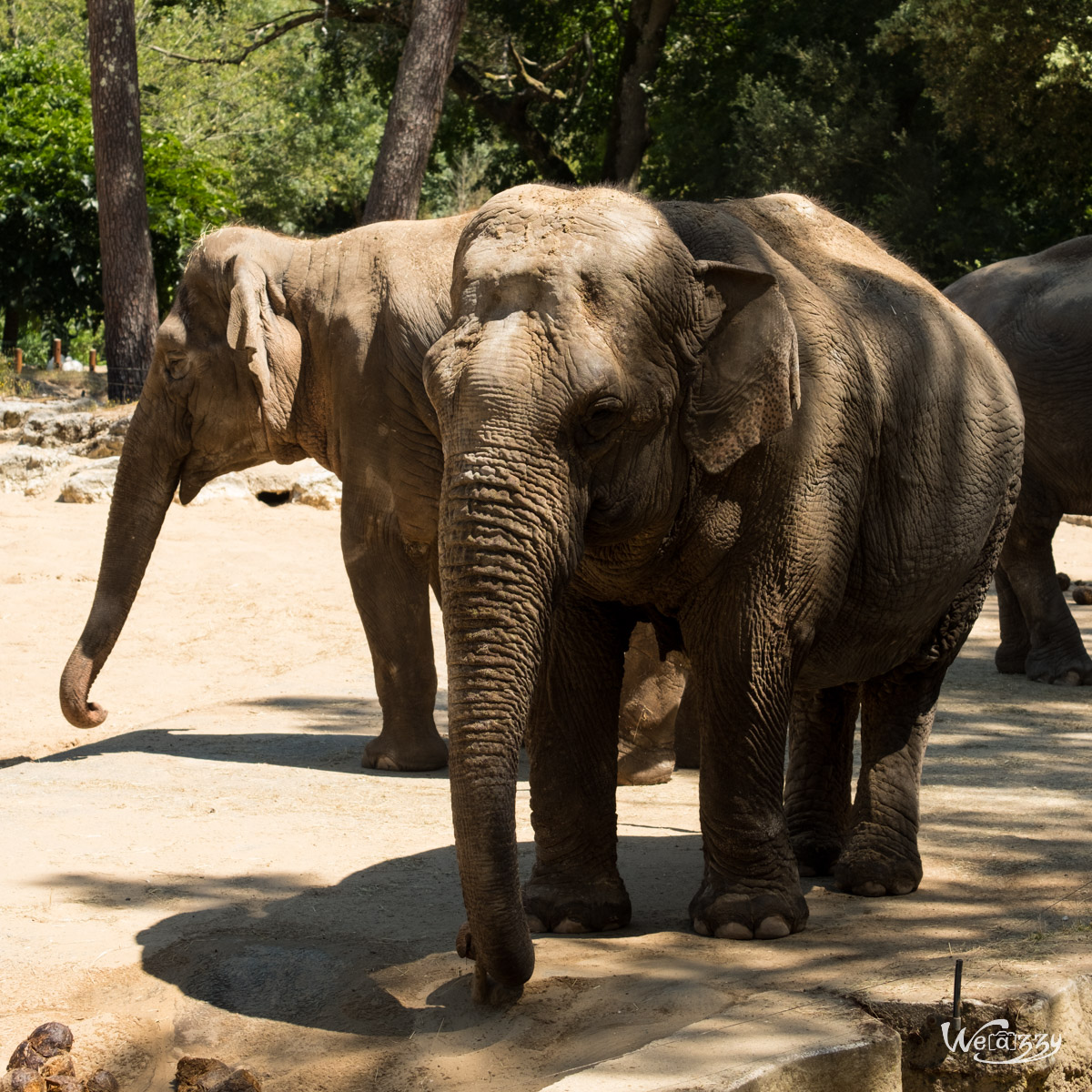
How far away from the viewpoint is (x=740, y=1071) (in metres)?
3.08

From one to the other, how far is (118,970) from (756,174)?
2151 cm

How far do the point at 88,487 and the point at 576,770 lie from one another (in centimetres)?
1060

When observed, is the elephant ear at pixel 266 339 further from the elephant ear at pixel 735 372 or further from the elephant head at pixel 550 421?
the elephant ear at pixel 735 372

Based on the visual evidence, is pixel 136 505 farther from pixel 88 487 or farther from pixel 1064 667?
pixel 88 487

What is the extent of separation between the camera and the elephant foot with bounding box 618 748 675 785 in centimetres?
699

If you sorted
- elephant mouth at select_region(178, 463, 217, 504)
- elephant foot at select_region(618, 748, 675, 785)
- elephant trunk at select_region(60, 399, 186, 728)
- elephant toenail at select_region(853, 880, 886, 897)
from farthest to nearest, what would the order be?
1. elephant mouth at select_region(178, 463, 217, 504)
2. elephant trunk at select_region(60, 399, 186, 728)
3. elephant foot at select_region(618, 748, 675, 785)
4. elephant toenail at select_region(853, 880, 886, 897)

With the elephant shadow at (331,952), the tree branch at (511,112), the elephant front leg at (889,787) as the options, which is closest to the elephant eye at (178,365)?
the elephant shadow at (331,952)

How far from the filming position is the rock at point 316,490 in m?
14.5

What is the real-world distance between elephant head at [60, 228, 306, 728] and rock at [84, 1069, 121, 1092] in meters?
3.77

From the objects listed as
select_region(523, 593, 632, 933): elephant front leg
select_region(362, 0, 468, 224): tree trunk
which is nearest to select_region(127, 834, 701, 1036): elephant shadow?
select_region(523, 593, 632, 933): elephant front leg

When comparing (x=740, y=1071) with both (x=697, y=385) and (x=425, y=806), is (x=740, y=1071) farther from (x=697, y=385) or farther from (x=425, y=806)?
(x=425, y=806)

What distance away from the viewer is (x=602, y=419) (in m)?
3.72

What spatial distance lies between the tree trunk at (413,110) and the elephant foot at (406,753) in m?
8.50

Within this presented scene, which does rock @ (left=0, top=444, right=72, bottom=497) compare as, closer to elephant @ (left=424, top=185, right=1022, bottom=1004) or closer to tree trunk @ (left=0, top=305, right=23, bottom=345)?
tree trunk @ (left=0, top=305, right=23, bottom=345)
